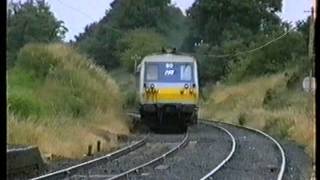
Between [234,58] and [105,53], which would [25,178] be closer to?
[234,58]

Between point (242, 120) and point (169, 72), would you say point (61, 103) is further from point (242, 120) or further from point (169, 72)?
point (242, 120)

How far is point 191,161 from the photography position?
61.4 ft

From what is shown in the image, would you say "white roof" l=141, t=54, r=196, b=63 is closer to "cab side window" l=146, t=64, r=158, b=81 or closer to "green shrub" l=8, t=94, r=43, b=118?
"cab side window" l=146, t=64, r=158, b=81

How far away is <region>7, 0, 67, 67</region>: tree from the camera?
198 ft

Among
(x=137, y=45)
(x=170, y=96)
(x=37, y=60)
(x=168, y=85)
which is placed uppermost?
(x=137, y=45)

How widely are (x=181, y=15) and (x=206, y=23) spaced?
1376 inches

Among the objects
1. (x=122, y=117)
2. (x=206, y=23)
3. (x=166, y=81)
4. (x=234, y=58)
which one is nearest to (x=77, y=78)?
(x=122, y=117)

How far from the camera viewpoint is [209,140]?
2695 cm

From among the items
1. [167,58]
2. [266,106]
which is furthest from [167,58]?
[266,106]

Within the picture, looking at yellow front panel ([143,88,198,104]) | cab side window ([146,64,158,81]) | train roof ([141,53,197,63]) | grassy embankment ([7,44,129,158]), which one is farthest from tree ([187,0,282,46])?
yellow front panel ([143,88,198,104])

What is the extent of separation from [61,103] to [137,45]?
50910mm

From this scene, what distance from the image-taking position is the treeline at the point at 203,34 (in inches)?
2426

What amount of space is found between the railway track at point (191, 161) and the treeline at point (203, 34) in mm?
26222

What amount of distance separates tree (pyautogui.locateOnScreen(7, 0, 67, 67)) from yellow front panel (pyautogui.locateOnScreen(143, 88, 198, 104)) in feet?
101
